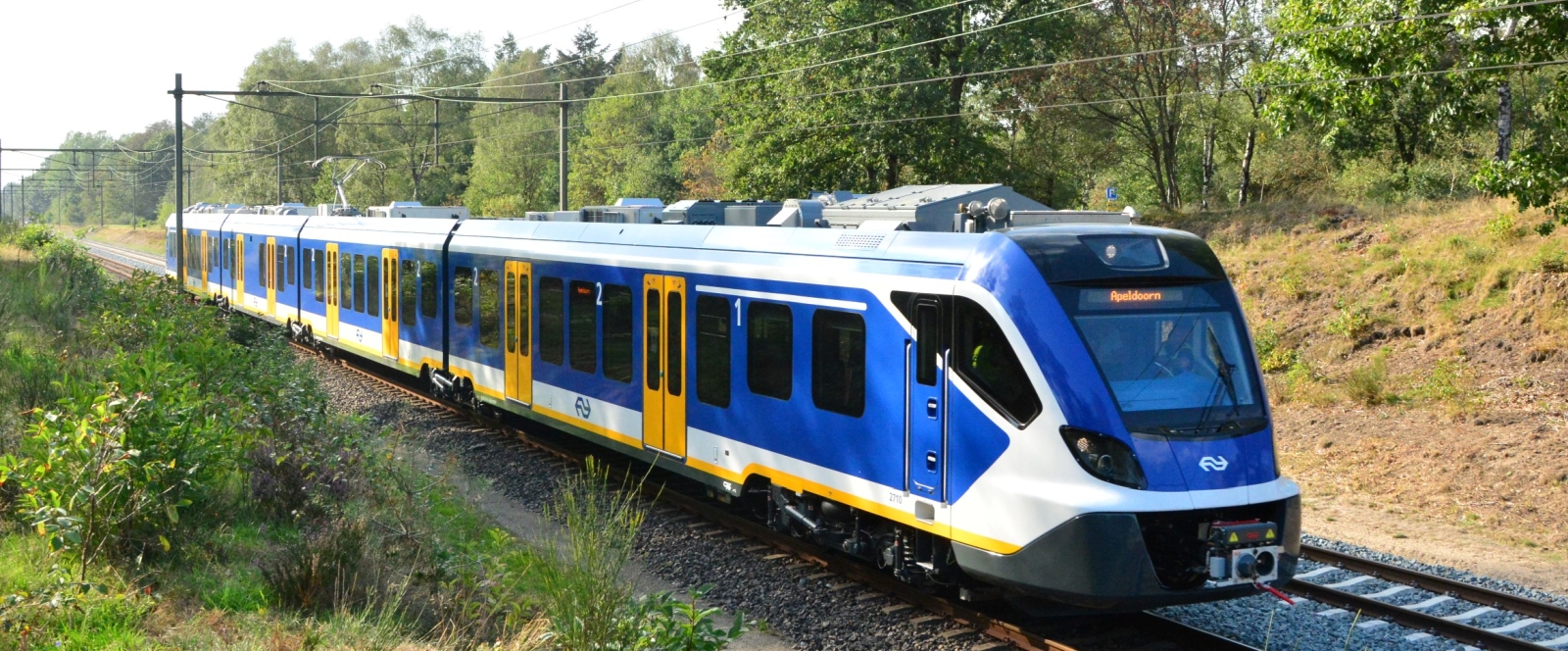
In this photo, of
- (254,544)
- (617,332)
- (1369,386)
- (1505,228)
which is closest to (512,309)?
(617,332)

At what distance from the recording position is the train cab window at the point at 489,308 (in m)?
15.1

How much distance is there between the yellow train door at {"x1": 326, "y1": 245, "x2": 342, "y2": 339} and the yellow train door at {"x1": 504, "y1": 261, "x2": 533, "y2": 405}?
8.11 metres

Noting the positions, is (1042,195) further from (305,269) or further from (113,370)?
(113,370)

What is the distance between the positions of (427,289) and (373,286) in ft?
8.85

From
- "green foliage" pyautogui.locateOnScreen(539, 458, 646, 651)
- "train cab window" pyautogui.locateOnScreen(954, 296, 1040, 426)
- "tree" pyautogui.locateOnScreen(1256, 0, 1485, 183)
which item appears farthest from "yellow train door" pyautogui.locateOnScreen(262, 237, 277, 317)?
"train cab window" pyautogui.locateOnScreen(954, 296, 1040, 426)

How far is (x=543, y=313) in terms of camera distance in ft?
45.4

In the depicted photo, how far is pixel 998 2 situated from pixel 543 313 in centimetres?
1777

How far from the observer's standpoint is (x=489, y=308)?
603 inches

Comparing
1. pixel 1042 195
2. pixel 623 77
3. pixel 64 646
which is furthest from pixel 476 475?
pixel 623 77

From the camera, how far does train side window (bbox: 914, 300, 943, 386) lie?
8117 mm

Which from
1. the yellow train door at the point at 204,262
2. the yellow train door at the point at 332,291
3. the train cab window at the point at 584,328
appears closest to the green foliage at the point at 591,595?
the train cab window at the point at 584,328

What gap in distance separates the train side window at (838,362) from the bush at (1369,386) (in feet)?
33.6

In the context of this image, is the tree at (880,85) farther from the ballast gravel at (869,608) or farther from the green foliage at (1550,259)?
the ballast gravel at (869,608)

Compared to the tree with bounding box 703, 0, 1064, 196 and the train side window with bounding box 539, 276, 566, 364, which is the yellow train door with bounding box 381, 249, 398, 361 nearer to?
the train side window with bounding box 539, 276, 566, 364
